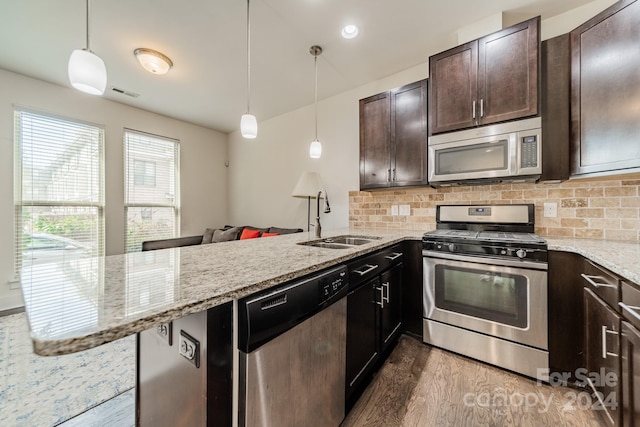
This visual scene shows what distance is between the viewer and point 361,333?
4.96 ft

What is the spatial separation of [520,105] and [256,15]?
7.30 ft

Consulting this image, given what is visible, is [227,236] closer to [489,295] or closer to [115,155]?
[115,155]

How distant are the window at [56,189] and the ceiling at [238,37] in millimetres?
635

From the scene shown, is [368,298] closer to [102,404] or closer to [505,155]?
[505,155]

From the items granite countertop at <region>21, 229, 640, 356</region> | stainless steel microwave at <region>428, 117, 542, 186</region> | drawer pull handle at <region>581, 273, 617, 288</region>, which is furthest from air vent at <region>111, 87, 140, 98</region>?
drawer pull handle at <region>581, 273, 617, 288</region>

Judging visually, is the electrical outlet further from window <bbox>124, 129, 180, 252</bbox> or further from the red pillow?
window <bbox>124, 129, 180, 252</bbox>

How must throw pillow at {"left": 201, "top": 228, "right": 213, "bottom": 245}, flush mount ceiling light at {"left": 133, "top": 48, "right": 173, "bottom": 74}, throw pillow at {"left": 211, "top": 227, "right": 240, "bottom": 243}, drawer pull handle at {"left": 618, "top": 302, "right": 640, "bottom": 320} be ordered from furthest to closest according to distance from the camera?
throw pillow at {"left": 201, "top": 228, "right": 213, "bottom": 245} → throw pillow at {"left": 211, "top": 227, "right": 240, "bottom": 243} → flush mount ceiling light at {"left": 133, "top": 48, "right": 173, "bottom": 74} → drawer pull handle at {"left": 618, "top": 302, "right": 640, "bottom": 320}

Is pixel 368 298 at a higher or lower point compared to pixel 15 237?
lower

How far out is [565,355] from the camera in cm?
160

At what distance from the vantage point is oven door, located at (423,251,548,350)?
1656 millimetres

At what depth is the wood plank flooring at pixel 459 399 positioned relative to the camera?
138cm

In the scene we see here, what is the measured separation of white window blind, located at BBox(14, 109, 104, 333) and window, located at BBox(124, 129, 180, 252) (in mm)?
347

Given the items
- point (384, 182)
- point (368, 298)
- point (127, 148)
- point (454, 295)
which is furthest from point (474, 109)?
point (127, 148)

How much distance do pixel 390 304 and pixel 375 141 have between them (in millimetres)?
1670
